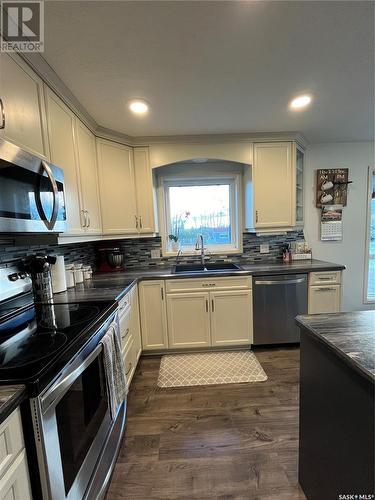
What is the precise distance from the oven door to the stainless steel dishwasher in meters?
1.70

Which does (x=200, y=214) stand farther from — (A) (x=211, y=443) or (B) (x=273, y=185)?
(A) (x=211, y=443)

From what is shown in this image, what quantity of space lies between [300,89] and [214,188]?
4.73 feet

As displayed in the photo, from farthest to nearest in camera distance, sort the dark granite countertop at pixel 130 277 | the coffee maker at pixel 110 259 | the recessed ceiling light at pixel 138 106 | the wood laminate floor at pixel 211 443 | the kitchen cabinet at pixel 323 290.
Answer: the coffee maker at pixel 110 259 → the kitchen cabinet at pixel 323 290 → the recessed ceiling light at pixel 138 106 → the dark granite countertop at pixel 130 277 → the wood laminate floor at pixel 211 443

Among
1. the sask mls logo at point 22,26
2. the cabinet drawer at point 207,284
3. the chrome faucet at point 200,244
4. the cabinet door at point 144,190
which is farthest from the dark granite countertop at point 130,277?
the sask mls logo at point 22,26

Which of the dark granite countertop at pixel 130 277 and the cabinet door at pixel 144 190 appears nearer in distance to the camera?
the dark granite countertop at pixel 130 277

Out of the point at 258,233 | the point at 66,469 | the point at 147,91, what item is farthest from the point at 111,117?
the point at 66,469

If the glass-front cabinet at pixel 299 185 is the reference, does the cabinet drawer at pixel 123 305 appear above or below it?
below

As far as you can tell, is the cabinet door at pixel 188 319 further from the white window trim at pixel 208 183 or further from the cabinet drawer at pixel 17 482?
the cabinet drawer at pixel 17 482

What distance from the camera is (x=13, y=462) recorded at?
0.66 m

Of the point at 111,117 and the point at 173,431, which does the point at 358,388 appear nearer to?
the point at 173,431

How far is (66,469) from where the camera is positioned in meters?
0.87

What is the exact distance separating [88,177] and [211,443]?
225 centimetres

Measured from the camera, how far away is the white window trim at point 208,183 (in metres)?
2.94

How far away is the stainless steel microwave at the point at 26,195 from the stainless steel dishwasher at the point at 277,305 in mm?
1936
